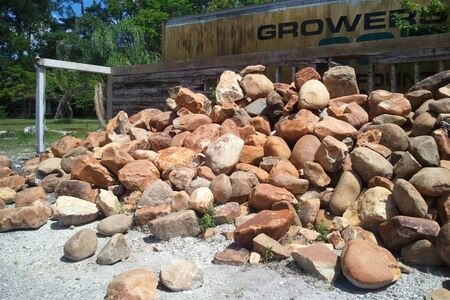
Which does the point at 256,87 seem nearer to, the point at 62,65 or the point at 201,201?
the point at 201,201

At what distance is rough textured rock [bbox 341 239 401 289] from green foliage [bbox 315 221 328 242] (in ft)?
1.85

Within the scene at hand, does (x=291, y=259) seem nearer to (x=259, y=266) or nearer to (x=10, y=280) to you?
(x=259, y=266)

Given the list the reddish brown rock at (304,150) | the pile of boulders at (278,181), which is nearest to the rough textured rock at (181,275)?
the pile of boulders at (278,181)

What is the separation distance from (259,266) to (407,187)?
125 centimetres

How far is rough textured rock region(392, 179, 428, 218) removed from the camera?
12.5 feet

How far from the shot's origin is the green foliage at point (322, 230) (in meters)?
4.08

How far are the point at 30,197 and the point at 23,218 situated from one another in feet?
2.07

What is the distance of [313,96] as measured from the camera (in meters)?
5.39

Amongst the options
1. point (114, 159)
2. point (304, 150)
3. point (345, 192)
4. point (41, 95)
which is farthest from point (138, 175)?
point (41, 95)

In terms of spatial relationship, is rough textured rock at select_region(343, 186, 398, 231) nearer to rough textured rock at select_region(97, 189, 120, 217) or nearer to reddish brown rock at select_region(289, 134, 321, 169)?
reddish brown rock at select_region(289, 134, 321, 169)

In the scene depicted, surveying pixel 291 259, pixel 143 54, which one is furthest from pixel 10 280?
pixel 143 54

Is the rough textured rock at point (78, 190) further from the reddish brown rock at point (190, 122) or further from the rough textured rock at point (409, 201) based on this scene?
the rough textured rock at point (409, 201)

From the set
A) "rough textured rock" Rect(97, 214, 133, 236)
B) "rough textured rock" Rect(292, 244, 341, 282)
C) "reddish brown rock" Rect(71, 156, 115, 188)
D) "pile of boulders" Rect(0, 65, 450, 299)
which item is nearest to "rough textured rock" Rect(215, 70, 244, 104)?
"pile of boulders" Rect(0, 65, 450, 299)

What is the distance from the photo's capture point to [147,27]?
32.9 meters
